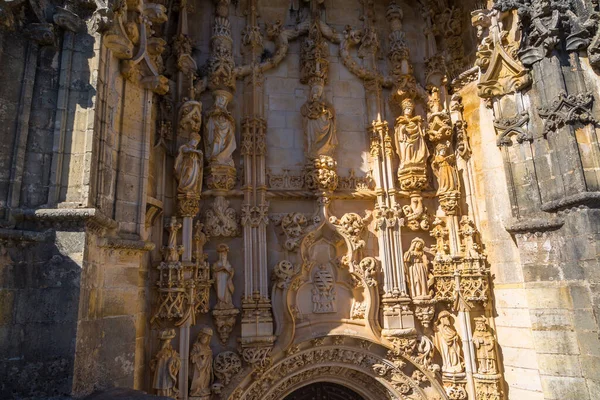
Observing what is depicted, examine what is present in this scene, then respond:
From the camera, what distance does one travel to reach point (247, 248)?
6.80 metres

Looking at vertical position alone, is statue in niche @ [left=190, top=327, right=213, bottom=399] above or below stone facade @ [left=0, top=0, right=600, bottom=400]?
below

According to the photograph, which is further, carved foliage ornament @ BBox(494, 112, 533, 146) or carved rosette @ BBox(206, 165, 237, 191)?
carved rosette @ BBox(206, 165, 237, 191)

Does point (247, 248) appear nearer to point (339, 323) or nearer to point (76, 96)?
point (339, 323)

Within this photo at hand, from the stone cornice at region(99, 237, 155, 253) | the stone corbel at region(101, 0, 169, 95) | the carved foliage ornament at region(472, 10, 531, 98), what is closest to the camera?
the stone cornice at region(99, 237, 155, 253)

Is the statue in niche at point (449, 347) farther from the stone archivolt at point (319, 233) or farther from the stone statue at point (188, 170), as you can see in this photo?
the stone statue at point (188, 170)

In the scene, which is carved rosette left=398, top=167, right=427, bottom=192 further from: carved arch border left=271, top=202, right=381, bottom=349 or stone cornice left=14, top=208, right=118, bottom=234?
stone cornice left=14, top=208, right=118, bottom=234

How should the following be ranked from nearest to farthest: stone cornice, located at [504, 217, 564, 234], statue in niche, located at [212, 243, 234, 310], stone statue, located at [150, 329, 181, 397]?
stone cornice, located at [504, 217, 564, 234] → stone statue, located at [150, 329, 181, 397] → statue in niche, located at [212, 243, 234, 310]

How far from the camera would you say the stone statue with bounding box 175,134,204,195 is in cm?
660

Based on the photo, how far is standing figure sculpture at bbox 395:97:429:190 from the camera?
741 centimetres

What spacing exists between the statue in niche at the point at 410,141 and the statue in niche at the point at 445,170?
204mm

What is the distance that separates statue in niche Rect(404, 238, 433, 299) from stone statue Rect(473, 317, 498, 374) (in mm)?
841

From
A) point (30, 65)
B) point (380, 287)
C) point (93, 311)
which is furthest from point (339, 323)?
Answer: point (30, 65)

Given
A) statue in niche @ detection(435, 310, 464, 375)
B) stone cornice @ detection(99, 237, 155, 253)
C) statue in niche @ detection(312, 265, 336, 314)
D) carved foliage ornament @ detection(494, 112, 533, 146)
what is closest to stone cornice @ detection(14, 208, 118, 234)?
stone cornice @ detection(99, 237, 155, 253)

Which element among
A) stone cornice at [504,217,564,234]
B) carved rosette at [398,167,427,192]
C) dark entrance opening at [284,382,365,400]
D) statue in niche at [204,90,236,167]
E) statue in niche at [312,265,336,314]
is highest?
statue in niche at [204,90,236,167]
